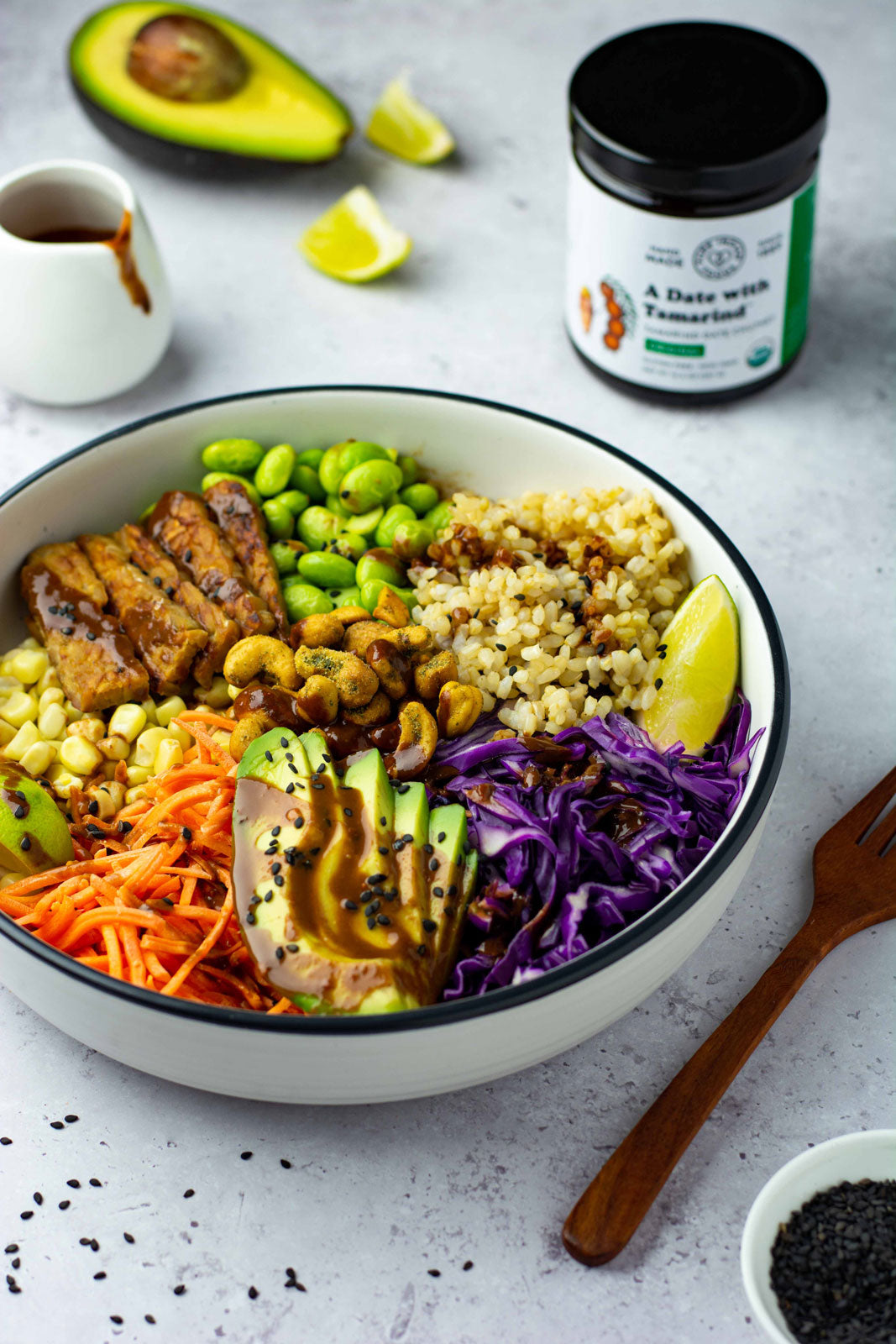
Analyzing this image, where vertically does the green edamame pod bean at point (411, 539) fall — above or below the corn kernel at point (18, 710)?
above

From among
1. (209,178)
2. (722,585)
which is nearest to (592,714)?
(722,585)

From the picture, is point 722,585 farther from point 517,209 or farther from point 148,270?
point 517,209

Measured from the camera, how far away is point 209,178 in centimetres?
419

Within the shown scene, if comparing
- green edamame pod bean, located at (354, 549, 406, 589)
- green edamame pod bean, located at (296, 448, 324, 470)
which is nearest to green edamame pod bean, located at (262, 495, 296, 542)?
green edamame pod bean, located at (296, 448, 324, 470)

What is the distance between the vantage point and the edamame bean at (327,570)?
2850 millimetres

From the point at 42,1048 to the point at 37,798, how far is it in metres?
0.44

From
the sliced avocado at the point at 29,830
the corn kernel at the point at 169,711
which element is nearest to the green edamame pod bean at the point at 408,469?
the corn kernel at the point at 169,711

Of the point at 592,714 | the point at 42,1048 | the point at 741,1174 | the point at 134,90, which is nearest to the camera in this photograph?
the point at 741,1174

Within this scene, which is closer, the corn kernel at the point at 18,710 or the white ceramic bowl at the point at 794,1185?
the white ceramic bowl at the point at 794,1185

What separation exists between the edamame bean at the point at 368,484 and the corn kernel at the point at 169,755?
685mm

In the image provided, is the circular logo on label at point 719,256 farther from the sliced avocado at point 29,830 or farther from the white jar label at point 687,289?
the sliced avocado at point 29,830

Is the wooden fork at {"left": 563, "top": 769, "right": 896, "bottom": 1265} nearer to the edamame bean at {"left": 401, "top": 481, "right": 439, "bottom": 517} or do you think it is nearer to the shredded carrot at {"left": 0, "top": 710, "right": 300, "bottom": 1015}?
the shredded carrot at {"left": 0, "top": 710, "right": 300, "bottom": 1015}

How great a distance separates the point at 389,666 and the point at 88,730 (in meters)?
0.63

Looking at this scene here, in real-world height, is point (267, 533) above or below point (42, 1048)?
above
